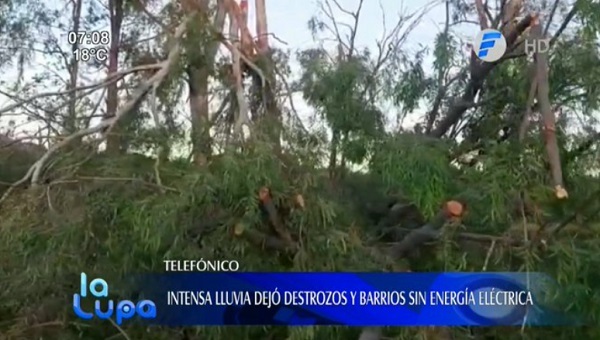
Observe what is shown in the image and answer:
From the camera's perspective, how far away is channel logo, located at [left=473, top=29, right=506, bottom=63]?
207 cm

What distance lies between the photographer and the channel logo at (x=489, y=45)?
2068mm

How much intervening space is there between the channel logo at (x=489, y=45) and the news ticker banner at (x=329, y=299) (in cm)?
55

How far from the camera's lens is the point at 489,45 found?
6.84ft

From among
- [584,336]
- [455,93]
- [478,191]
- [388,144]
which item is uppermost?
[455,93]

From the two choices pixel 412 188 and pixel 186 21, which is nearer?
pixel 412 188

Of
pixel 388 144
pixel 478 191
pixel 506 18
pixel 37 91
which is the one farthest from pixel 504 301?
pixel 37 91

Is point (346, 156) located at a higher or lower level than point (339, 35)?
lower

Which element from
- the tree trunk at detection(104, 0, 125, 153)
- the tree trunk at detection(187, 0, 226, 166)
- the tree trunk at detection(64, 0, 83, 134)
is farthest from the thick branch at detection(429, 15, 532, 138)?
the tree trunk at detection(64, 0, 83, 134)

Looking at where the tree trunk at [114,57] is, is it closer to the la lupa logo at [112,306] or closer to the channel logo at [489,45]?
the la lupa logo at [112,306]

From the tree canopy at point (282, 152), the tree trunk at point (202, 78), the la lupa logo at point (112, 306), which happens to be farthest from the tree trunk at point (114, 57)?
the la lupa logo at point (112, 306)

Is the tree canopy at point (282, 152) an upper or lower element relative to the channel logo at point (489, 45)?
lower

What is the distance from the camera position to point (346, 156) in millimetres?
1925

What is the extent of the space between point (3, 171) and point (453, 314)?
1.12m

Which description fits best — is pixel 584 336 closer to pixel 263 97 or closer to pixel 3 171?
pixel 263 97
